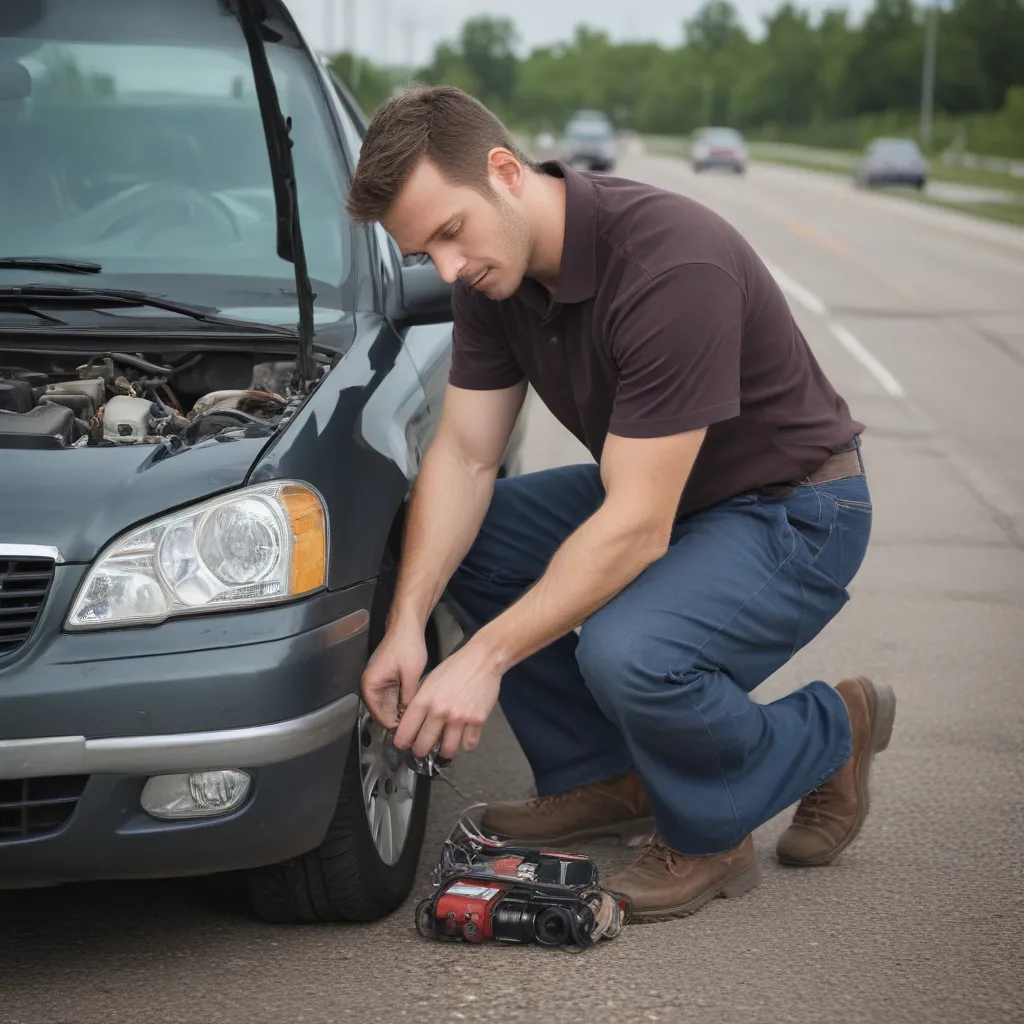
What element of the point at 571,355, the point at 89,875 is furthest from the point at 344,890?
the point at 571,355

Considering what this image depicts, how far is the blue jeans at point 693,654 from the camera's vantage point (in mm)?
3342

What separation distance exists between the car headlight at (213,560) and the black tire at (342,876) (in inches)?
15.3

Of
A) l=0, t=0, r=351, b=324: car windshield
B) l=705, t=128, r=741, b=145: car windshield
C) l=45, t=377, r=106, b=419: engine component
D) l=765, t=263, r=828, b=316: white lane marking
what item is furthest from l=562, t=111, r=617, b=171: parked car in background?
l=45, t=377, r=106, b=419: engine component

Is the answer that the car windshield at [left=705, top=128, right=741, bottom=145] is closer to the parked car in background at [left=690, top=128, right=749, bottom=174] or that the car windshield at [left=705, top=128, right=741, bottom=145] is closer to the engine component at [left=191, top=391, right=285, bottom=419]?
the parked car in background at [left=690, top=128, right=749, bottom=174]

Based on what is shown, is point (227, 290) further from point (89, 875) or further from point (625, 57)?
point (625, 57)

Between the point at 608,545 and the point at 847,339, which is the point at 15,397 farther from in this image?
the point at 847,339

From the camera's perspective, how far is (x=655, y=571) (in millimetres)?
3500

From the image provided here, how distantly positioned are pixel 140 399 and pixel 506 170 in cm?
91

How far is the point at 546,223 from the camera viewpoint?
A: 3.46 m

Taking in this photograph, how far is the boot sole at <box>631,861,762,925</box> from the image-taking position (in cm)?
342

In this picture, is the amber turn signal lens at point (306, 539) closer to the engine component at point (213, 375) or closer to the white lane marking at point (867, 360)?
the engine component at point (213, 375)

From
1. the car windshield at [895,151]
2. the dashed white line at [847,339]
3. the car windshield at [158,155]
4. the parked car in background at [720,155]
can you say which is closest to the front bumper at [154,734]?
the car windshield at [158,155]

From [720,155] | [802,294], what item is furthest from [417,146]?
[720,155]

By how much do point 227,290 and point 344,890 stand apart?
4.82 ft
